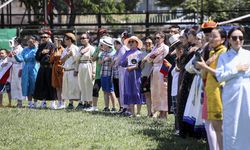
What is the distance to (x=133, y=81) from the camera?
13977 mm

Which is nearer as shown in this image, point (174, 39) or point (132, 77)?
point (174, 39)

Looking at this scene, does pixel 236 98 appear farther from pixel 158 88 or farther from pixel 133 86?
pixel 133 86

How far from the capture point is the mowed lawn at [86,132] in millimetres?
9773

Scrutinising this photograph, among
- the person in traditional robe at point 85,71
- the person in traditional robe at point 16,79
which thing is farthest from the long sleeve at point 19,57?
the person in traditional robe at point 85,71

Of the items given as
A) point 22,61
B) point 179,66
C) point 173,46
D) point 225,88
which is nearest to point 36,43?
point 22,61

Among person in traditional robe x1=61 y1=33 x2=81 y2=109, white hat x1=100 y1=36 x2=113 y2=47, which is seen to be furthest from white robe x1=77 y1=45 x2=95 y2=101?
white hat x1=100 y1=36 x2=113 y2=47

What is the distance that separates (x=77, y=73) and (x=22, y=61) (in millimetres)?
1712

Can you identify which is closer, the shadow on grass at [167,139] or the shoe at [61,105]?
the shadow on grass at [167,139]

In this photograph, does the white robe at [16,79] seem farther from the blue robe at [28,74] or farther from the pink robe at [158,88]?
the pink robe at [158,88]

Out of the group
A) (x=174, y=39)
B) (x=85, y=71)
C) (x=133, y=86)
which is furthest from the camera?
(x=85, y=71)

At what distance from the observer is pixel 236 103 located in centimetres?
773

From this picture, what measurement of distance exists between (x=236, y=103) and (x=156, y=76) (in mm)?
5616

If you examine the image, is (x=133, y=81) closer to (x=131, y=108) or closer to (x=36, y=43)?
(x=131, y=108)

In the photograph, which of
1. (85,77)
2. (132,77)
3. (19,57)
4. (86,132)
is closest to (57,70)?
(85,77)
